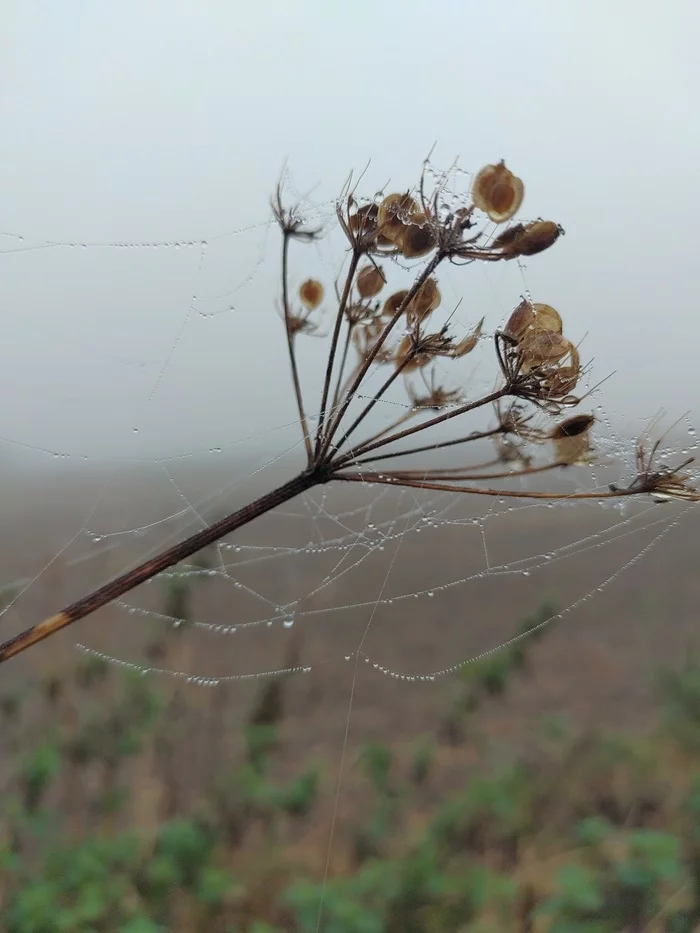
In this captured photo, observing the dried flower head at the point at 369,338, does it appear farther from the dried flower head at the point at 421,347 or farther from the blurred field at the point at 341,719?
the blurred field at the point at 341,719

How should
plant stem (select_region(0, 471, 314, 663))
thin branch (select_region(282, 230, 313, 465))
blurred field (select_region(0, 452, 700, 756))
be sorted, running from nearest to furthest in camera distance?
plant stem (select_region(0, 471, 314, 663))
thin branch (select_region(282, 230, 313, 465))
blurred field (select_region(0, 452, 700, 756))

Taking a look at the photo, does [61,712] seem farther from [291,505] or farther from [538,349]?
[538,349]

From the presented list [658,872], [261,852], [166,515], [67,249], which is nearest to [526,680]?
[658,872]

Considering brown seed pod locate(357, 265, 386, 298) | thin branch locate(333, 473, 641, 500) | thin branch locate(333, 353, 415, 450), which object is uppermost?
brown seed pod locate(357, 265, 386, 298)

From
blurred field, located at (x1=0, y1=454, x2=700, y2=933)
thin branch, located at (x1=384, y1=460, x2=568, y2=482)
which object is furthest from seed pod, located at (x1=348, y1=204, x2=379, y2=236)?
blurred field, located at (x1=0, y1=454, x2=700, y2=933)

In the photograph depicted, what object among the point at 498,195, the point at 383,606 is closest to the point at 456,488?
the point at 498,195

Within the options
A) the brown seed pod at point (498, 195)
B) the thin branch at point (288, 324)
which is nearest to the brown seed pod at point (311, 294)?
the thin branch at point (288, 324)

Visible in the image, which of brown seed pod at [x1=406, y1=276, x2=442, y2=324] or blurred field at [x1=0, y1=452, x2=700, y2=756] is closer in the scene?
brown seed pod at [x1=406, y1=276, x2=442, y2=324]

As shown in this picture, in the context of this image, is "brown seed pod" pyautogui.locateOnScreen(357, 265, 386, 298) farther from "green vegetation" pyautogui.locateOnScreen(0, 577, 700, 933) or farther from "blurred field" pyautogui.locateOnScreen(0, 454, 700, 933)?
"green vegetation" pyautogui.locateOnScreen(0, 577, 700, 933)
